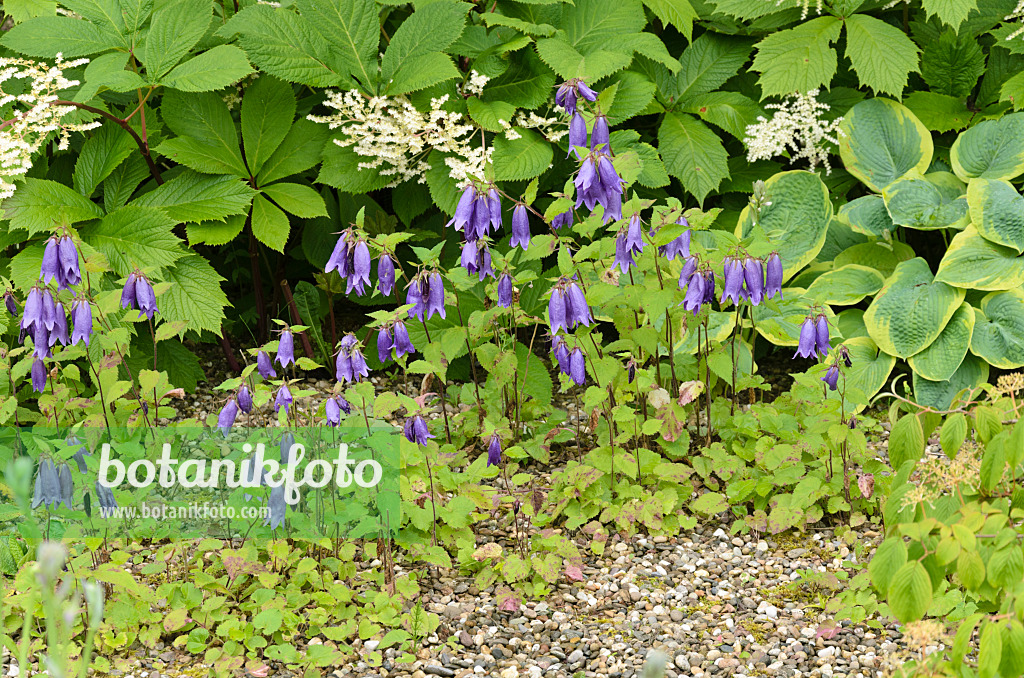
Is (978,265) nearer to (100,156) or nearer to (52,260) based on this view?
(52,260)

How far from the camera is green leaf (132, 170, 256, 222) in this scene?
10.0 feet

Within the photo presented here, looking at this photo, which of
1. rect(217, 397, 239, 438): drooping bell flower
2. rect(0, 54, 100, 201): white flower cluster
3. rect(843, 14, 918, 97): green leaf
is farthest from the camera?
rect(843, 14, 918, 97): green leaf

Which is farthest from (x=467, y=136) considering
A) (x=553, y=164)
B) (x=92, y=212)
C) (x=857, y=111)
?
(x=857, y=111)

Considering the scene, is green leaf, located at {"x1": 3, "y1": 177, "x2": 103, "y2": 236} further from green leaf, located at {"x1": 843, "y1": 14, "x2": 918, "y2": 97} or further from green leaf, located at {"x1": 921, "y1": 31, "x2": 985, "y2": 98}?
green leaf, located at {"x1": 921, "y1": 31, "x2": 985, "y2": 98}

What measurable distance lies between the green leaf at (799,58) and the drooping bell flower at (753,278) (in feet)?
3.80

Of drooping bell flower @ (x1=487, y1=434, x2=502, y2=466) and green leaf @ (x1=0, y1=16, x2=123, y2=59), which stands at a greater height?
green leaf @ (x1=0, y1=16, x2=123, y2=59)

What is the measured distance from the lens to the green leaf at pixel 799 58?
10.8ft

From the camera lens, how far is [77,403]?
2.46m

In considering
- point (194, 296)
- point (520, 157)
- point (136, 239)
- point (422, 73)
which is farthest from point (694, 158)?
point (136, 239)

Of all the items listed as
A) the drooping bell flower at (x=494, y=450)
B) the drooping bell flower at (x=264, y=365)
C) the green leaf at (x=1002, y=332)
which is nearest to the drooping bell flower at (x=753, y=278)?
the drooping bell flower at (x=494, y=450)

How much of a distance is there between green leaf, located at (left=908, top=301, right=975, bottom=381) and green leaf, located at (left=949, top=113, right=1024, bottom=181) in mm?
549

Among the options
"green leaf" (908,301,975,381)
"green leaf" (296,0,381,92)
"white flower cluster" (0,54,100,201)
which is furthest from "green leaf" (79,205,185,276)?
"green leaf" (908,301,975,381)

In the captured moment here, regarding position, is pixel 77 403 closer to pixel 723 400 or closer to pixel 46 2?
pixel 46 2

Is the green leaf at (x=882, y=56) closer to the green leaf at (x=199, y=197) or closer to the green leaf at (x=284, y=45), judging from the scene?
the green leaf at (x=284, y=45)
